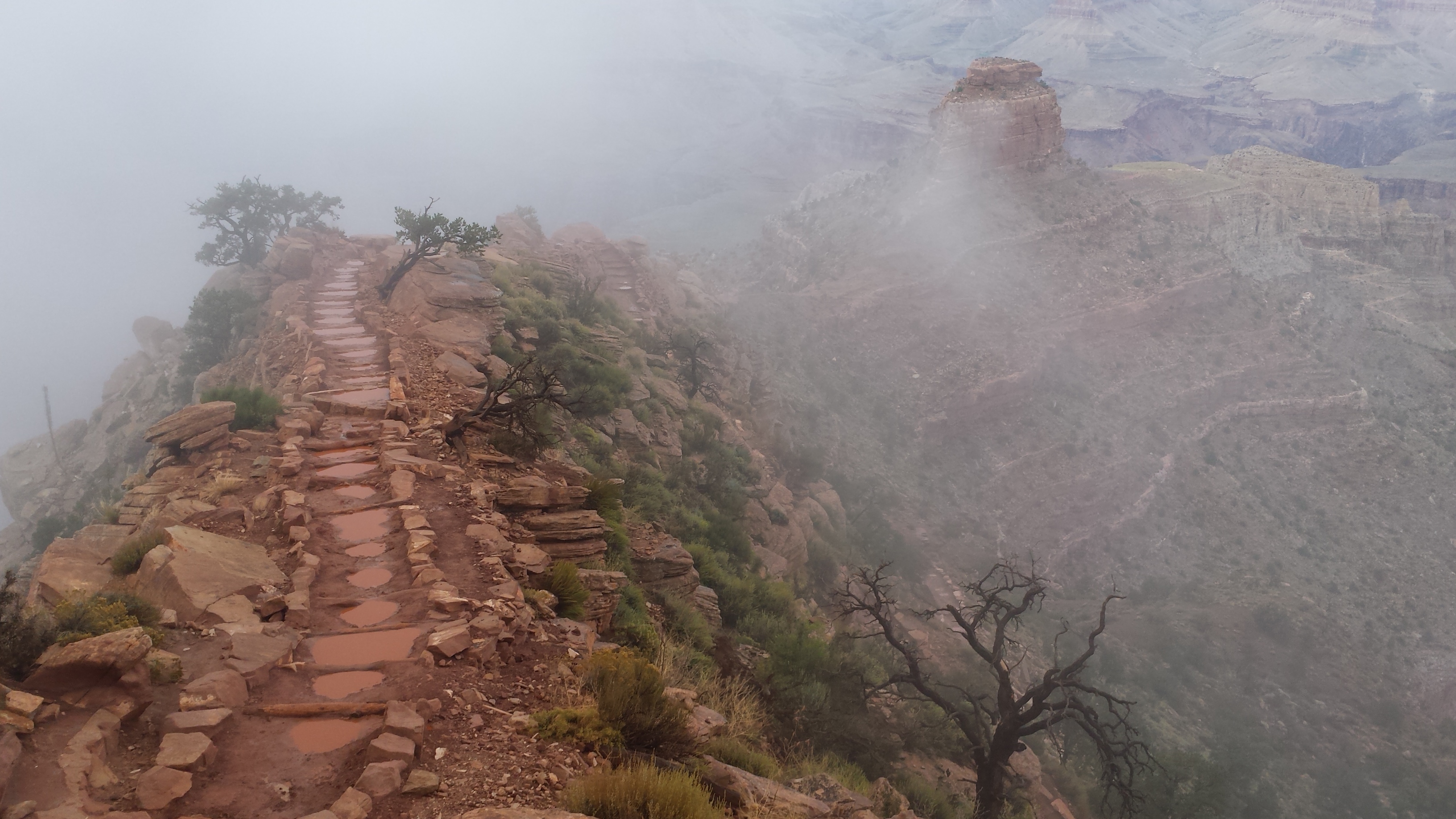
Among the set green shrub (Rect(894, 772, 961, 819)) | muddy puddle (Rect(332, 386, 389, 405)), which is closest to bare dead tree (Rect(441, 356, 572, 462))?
muddy puddle (Rect(332, 386, 389, 405))

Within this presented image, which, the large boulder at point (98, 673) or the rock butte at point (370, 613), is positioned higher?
the large boulder at point (98, 673)

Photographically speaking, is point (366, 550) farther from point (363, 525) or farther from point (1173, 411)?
point (1173, 411)

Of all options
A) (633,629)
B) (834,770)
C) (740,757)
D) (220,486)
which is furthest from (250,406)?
(834,770)

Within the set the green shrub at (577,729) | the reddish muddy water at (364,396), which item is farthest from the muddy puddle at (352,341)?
A: the green shrub at (577,729)

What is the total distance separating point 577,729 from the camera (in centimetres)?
582

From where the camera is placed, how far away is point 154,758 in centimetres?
510

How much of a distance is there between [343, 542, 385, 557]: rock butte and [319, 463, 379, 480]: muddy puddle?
2.29 metres

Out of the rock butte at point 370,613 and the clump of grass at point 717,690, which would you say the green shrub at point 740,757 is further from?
the rock butte at point 370,613

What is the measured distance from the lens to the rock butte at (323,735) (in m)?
5.53

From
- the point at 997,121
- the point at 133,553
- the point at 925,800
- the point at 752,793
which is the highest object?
the point at 997,121

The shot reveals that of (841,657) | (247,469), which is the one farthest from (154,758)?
(841,657)

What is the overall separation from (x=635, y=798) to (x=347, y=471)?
8.19m

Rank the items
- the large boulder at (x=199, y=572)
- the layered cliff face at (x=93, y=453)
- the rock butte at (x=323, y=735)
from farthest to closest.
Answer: the layered cliff face at (x=93, y=453) < the large boulder at (x=199, y=572) < the rock butte at (x=323, y=735)

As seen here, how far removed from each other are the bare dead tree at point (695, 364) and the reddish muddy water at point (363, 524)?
18.7 metres
